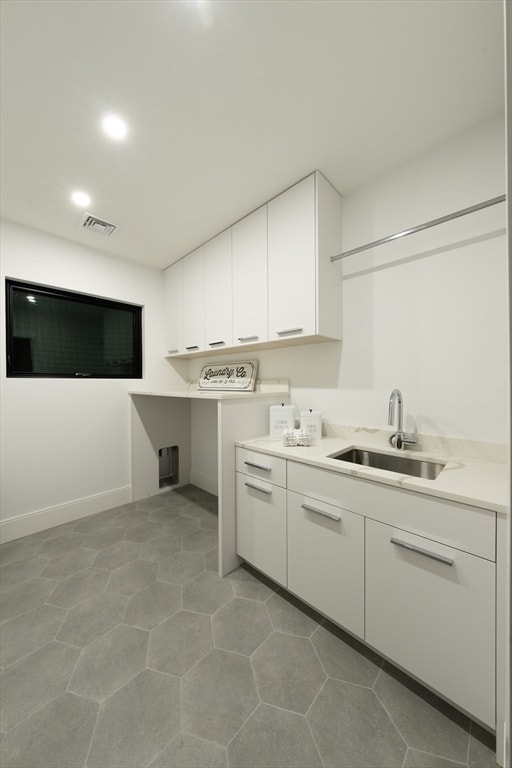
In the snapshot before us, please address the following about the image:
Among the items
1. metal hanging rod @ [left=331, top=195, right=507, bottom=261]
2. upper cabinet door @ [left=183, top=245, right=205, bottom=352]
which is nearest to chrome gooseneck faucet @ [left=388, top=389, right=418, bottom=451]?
metal hanging rod @ [left=331, top=195, right=507, bottom=261]

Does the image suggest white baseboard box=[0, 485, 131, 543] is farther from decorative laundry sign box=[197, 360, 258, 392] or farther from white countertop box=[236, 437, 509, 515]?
white countertop box=[236, 437, 509, 515]

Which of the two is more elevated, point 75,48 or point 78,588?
point 75,48

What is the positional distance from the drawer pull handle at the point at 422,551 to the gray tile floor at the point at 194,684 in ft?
1.90

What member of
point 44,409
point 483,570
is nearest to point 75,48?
point 44,409

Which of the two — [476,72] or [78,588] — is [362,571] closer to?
[78,588]

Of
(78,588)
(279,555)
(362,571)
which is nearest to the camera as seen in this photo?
Answer: (362,571)

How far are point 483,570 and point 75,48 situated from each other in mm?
2317

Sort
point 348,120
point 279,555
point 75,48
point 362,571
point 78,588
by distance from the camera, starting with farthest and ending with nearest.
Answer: point 78,588
point 279,555
point 348,120
point 362,571
point 75,48

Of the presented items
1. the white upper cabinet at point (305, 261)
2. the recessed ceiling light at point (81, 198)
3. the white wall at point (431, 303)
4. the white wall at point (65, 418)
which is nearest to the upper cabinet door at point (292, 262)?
the white upper cabinet at point (305, 261)

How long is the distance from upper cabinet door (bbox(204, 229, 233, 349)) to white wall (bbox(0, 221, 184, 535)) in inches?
34.1

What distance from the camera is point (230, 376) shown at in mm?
2613

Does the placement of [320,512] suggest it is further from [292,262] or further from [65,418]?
[65,418]

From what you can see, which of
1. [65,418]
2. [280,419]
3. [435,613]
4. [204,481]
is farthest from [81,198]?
[435,613]

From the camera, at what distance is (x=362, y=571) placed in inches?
46.3
